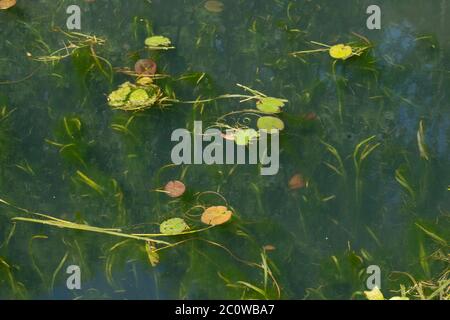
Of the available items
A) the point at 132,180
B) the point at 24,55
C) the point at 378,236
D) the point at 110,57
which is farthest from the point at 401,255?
the point at 24,55

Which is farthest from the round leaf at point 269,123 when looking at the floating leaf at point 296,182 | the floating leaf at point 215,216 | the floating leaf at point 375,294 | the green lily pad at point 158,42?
the floating leaf at point 375,294

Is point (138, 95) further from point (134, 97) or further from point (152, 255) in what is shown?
point (152, 255)

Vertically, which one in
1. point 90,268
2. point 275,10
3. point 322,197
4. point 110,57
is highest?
point 275,10

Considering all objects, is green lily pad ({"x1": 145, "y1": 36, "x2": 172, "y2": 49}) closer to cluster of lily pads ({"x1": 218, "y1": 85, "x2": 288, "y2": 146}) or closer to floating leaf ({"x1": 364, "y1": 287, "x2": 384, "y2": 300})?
cluster of lily pads ({"x1": 218, "y1": 85, "x2": 288, "y2": 146})

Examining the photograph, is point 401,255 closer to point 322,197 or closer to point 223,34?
point 322,197

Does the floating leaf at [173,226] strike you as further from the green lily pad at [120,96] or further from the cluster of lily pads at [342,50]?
the cluster of lily pads at [342,50]

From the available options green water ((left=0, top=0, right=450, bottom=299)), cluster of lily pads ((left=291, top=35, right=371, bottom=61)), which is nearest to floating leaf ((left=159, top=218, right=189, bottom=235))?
green water ((left=0, top=0, right=450, bottom=299))

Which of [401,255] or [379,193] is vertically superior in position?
[379,193]
